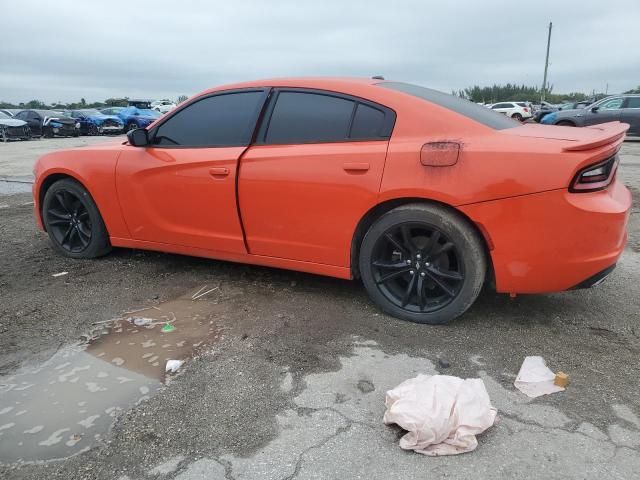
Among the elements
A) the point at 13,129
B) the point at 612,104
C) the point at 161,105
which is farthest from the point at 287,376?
the point at 161,105

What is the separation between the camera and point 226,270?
420cm

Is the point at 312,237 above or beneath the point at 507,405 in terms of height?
above

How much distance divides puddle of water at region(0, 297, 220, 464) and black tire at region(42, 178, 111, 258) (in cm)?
130

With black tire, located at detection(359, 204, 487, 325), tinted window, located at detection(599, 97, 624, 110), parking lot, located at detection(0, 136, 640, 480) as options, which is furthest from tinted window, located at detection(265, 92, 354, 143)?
tinted window, located at detection(599, 97, 624, 110)

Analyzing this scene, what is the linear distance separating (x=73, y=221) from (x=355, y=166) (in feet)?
9.08

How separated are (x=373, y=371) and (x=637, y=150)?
14.2 m

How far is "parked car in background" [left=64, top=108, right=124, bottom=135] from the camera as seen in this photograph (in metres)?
25.1

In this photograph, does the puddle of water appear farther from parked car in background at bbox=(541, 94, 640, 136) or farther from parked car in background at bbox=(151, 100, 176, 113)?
parked car in background at bbox=(151, 100, 176, 113)

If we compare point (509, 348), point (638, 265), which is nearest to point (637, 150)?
point (638, 265)

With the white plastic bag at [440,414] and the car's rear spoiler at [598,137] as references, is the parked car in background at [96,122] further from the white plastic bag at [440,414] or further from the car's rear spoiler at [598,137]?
the white plastic bag at [440,414]

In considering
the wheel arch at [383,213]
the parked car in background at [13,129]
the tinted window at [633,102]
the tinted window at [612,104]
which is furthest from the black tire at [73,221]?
the parked car in background at [13,129]

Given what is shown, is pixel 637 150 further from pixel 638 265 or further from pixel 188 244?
pixel 188 244

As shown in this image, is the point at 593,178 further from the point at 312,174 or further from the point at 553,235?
the point at 312,174

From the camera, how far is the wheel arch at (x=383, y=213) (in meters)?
2.93
